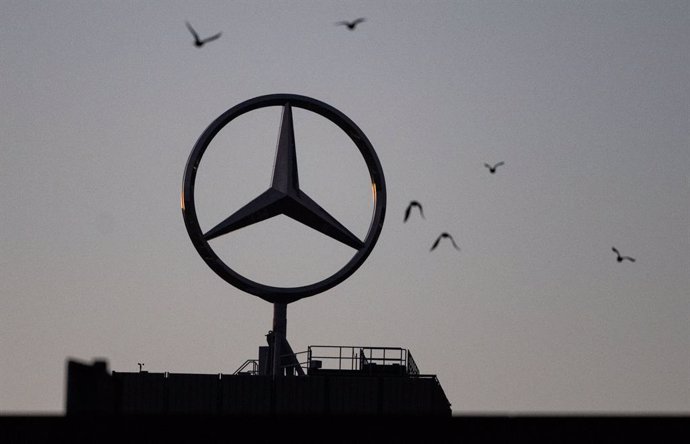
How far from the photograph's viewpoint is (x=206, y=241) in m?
104

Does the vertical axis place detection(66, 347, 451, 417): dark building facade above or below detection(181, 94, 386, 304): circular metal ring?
below

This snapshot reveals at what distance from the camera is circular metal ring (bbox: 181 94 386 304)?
342ft

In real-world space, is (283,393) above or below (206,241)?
below

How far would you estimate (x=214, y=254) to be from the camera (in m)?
104

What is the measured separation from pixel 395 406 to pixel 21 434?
48824mm

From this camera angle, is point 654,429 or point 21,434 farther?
Result: point 654,429

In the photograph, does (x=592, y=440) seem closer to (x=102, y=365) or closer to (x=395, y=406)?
(x=102, y=365)

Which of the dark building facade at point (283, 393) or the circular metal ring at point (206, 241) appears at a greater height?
the circular metal ring at point (206, 241)

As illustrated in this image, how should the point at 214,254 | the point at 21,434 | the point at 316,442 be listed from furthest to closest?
the point at 214,254 → the point at 316,442 → the point at 21,434

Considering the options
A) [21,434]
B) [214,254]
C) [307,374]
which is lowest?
[21,434]

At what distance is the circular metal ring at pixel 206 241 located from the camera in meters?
104

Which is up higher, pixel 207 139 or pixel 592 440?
pixel 207 139

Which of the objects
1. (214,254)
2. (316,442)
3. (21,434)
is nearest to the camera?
(21,434)

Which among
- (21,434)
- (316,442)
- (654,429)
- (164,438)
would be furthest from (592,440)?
(21,434)
